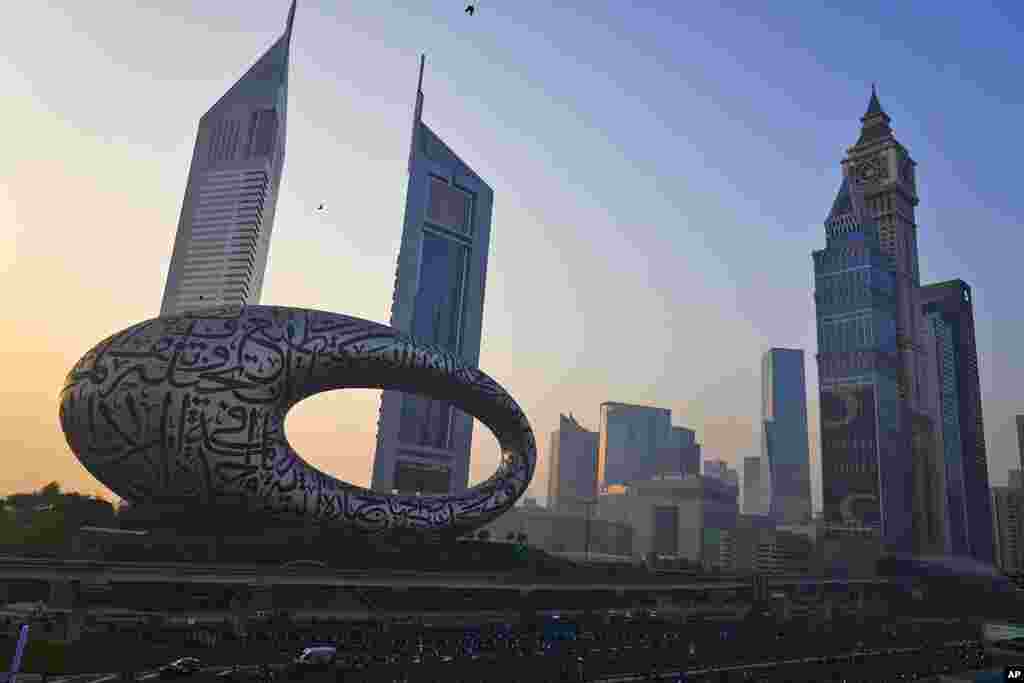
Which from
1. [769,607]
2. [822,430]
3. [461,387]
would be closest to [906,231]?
[822,430]

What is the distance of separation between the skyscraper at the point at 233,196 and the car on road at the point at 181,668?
138 m

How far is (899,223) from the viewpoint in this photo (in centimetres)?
19288

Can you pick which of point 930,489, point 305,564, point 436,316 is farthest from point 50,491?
point 930,489

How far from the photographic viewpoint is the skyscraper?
15862 cm

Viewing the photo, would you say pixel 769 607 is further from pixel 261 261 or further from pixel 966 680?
pixel 261 261

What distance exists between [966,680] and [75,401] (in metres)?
48.3

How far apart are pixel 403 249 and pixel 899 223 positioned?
438 feet

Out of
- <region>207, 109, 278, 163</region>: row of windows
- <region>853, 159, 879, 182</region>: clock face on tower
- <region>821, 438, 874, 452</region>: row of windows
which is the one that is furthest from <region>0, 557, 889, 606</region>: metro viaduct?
<region>853, 159, 879, 182</region>: clock face on tower

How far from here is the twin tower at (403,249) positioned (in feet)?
490

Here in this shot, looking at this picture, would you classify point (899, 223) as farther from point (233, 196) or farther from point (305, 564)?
point (305, 564)

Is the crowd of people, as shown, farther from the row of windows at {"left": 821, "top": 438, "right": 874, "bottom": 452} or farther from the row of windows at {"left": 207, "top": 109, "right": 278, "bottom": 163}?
the row of windows at {"left": 207, "top": 109, "right": 278, "bottom": 163}

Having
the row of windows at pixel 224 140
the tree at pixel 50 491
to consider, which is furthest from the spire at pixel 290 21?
the tree at pixel 50 491

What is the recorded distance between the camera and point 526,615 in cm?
4872

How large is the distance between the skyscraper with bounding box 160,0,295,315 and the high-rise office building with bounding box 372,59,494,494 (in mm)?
34704
